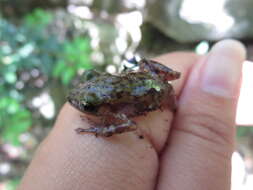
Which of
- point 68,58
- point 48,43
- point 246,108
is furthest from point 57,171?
point 48,43

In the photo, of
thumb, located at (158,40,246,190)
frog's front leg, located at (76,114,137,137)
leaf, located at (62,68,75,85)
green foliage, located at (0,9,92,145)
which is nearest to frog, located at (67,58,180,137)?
frog's front leg, located at (76,114,137,137)

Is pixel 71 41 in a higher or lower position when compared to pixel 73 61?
lower

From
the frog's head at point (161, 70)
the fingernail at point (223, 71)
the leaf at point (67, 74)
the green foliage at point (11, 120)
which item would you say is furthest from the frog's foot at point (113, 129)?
the green foliage at point (11, 120)

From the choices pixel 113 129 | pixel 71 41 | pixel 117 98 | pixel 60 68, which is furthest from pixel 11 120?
pixel 113 129

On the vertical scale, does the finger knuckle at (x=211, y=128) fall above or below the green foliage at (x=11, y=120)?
above

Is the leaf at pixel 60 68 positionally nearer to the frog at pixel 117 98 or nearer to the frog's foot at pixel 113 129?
the frog at pixel 117 98

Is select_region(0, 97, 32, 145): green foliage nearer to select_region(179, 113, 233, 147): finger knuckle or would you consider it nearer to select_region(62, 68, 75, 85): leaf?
select_region(62, 68, 75, 85): leaf

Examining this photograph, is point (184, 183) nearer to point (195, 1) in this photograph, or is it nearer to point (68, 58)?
point (68, 58)

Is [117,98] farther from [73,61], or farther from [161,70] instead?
[73,61]
